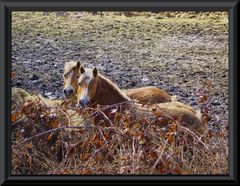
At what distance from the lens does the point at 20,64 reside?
8.34 metres

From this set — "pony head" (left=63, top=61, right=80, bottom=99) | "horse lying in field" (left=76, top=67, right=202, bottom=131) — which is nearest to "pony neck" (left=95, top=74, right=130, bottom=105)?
"horse lying in field" (left=76, top=67, right=202, bottom=131)

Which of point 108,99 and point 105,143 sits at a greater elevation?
point 108,99

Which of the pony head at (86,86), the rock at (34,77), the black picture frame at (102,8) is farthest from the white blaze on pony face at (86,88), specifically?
the black picture frame at (102,8)

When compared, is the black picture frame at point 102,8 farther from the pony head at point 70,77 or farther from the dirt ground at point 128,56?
the pony head at point 70,77

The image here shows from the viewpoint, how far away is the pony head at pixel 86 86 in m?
8.34

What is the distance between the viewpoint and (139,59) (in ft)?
27.4

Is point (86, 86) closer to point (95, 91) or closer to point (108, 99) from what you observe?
point (95, 91)

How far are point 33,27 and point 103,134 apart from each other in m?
0.87

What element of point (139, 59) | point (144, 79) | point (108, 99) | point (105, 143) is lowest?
point (105, 143)

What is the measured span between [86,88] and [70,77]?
0.46 ft

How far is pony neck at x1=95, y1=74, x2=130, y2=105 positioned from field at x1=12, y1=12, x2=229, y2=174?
0.05m

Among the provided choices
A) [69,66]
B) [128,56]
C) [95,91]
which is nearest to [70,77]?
[69,66]

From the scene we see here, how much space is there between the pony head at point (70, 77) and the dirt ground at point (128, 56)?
35mm

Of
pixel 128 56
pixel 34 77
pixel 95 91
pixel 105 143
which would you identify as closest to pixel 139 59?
pixel 128 56
